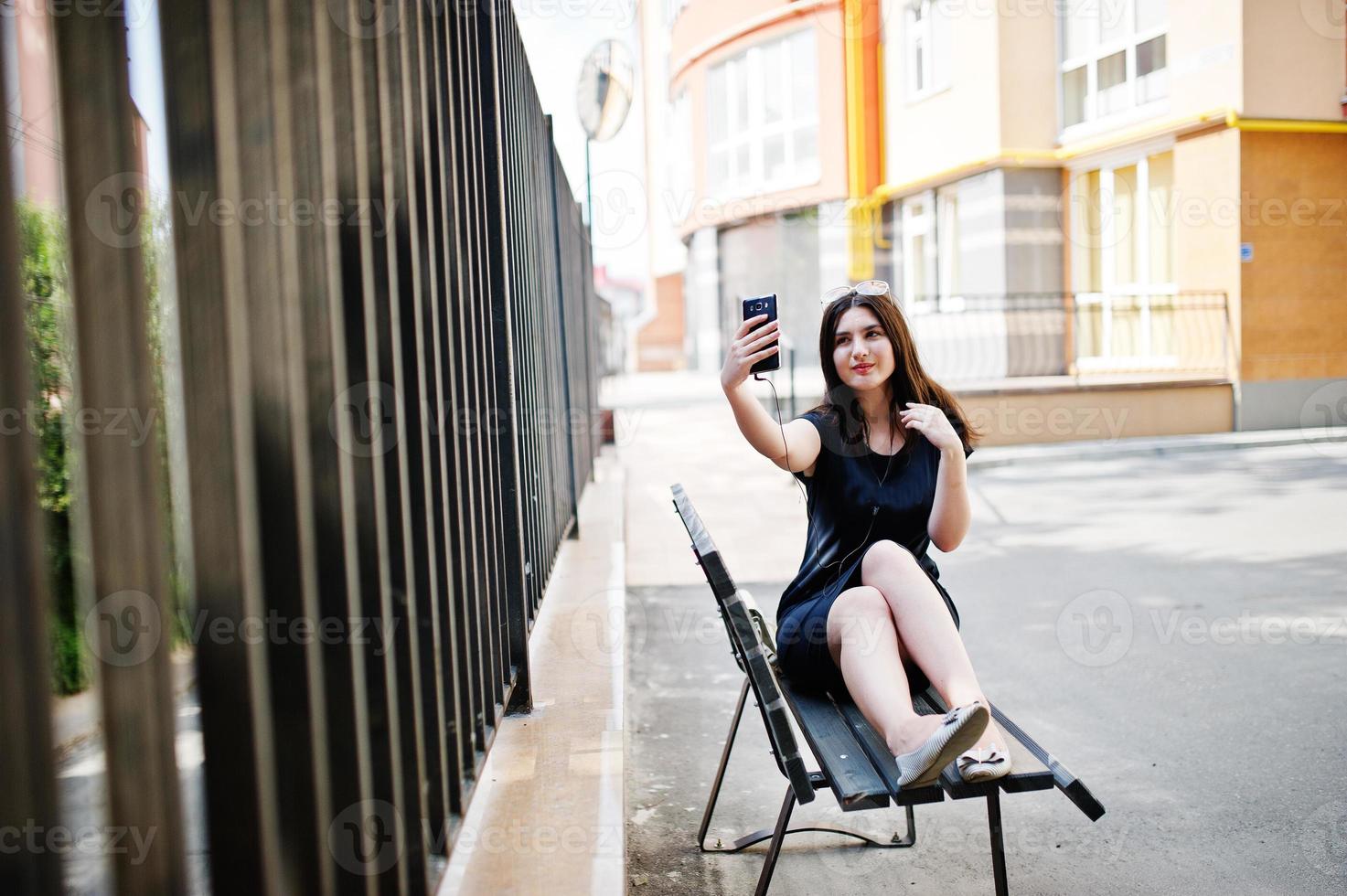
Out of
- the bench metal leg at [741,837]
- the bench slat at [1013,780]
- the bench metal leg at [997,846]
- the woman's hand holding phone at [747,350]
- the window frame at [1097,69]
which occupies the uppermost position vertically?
the window frame at [1097,69]

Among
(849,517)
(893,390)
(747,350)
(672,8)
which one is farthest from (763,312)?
(672,8)

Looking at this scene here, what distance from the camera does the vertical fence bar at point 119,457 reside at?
1.00 m

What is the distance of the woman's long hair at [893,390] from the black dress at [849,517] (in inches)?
0.6

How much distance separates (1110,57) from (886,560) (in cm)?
1379

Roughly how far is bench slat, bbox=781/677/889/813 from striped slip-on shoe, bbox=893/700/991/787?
75 millimetres

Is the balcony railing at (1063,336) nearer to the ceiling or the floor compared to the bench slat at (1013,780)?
nearer to the ceiling

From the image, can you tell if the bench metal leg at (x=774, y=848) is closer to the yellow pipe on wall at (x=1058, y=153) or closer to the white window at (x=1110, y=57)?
the yellow pipe on wall at (x=1058, y=153)

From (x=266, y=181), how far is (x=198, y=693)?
614 millimetres

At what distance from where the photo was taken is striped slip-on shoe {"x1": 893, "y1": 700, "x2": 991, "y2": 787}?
2.20m

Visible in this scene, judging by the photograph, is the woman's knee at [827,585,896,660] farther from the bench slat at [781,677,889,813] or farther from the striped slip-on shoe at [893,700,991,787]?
the striped slip-on shoe at [893,700,991,787]

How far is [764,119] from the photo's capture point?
68.4 feet

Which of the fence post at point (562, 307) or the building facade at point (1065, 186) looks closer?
the fence post at point (562, 307)

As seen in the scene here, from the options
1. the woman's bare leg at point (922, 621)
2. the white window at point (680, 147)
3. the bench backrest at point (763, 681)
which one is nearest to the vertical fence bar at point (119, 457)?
the bench backrest at point (763, 681)

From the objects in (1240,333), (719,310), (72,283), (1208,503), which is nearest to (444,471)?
(72,283)
